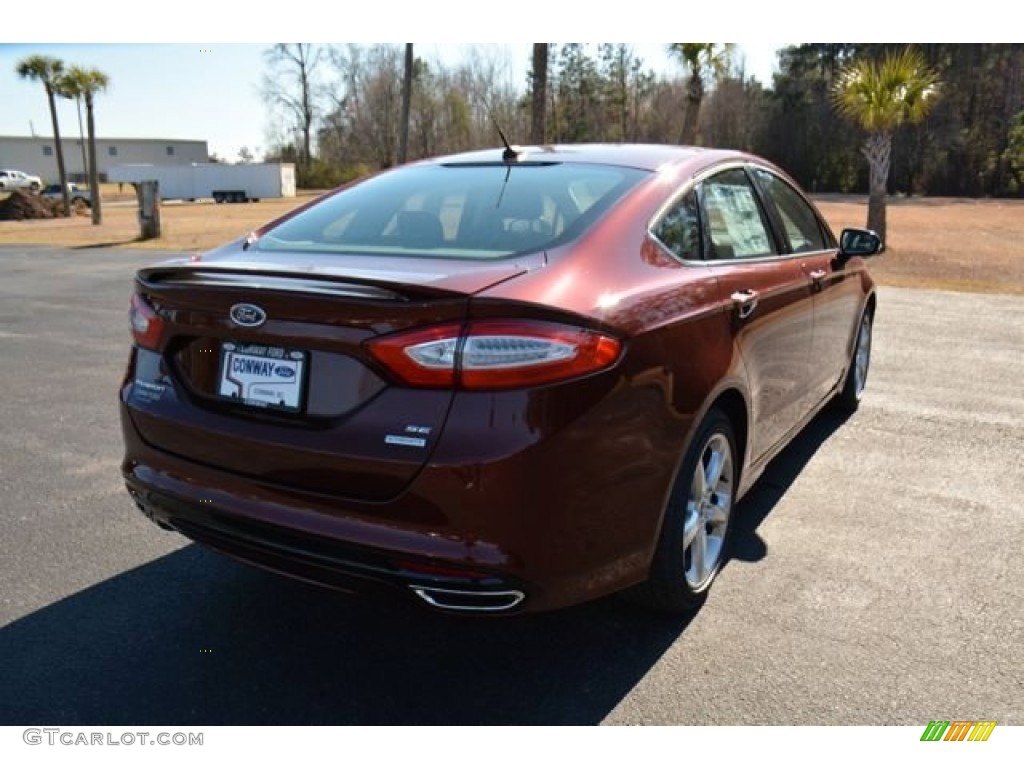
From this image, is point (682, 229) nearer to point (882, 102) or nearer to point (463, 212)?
point (463, 212)

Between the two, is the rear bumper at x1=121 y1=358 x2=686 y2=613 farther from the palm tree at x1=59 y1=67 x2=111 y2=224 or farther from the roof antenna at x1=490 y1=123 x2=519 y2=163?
the palm tree at x1=59 y1=67 x2=111 y2=224

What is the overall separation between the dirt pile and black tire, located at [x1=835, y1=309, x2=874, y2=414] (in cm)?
4032

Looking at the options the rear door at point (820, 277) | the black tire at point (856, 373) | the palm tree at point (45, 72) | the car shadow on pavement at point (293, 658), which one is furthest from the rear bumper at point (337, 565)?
the palm tree at point (45, 72)

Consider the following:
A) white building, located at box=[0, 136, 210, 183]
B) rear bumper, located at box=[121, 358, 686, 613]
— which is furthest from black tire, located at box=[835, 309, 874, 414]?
white building, located at box=[0, 136, 210, 183]

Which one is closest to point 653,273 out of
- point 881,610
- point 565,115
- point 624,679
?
point 624,679

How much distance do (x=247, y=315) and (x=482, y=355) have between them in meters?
0.75

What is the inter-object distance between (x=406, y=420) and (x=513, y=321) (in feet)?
1.25

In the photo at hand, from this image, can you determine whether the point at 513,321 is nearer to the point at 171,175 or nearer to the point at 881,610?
the point at 881,610

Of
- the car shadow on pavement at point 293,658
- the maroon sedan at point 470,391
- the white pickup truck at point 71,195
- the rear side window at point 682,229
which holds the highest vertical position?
the white pickup truck at point 71,195

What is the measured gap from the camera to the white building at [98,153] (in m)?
83.8

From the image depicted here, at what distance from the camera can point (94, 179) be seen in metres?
30.5

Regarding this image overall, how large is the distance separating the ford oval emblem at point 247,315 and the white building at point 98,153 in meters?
93.8

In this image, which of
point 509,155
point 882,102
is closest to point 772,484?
point 509,155

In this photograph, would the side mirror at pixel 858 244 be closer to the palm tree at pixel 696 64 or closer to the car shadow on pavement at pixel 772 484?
the car shadow on pavement at pixel 772 484
